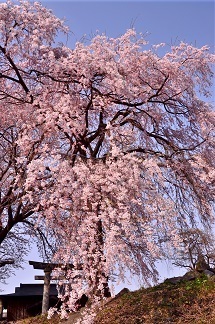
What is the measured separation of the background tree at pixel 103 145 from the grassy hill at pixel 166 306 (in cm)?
79

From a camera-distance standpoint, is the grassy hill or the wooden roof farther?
the wooden roof

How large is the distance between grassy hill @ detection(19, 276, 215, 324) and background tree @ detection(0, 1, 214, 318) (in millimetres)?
791

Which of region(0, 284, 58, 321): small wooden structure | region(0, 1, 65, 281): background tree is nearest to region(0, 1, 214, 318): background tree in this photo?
region(0, 1, 65, 281): background tree

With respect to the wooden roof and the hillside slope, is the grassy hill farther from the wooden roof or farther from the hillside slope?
the wooden roof

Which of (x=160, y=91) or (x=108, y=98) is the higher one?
(x=160, y=91)

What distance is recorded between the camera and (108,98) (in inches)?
Answer: 496

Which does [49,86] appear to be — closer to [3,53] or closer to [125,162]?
[3,53]

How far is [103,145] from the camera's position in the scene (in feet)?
48.9

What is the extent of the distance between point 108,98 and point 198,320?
6623 mm

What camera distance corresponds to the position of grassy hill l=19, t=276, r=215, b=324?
10.3m

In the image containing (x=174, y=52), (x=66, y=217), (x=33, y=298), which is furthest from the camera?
(x=33, y=298)

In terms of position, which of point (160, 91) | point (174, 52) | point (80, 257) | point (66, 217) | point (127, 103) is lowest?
point (80, 257)

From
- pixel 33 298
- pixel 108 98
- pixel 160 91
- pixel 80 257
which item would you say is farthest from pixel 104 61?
pixel 33 298

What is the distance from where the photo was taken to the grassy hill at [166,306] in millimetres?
10348
